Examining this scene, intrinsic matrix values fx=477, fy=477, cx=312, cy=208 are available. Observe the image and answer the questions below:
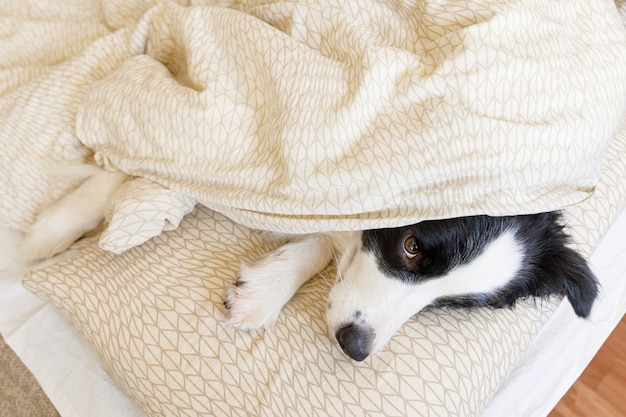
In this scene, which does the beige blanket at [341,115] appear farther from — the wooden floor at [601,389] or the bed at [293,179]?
the wooden floor at [601,389]

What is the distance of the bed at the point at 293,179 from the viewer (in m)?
0.85

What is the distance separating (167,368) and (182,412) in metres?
0.09

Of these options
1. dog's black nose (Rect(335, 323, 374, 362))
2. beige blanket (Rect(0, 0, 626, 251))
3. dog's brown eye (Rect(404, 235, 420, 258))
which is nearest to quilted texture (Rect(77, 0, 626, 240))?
beige blanket (Rect(0, 0, 626, 251))

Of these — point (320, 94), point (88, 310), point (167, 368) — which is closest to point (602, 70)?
point (320, 94)

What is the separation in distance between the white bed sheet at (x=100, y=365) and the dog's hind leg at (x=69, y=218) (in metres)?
0.08

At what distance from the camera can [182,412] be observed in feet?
3.01

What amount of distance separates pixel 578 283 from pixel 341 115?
2.13 ft

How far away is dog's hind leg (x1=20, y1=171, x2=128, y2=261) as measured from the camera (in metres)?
1.15

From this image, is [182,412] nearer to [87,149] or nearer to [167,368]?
[167,368]

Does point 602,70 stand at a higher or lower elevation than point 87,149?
higher

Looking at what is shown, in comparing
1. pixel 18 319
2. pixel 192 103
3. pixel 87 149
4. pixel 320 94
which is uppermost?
pixel 320 94

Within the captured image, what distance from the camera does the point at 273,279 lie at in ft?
3.43

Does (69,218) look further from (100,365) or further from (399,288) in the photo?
(399,288)

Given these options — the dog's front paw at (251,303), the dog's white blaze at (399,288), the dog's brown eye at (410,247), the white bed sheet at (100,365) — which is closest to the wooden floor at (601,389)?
the white bed sheet at (100,365)
